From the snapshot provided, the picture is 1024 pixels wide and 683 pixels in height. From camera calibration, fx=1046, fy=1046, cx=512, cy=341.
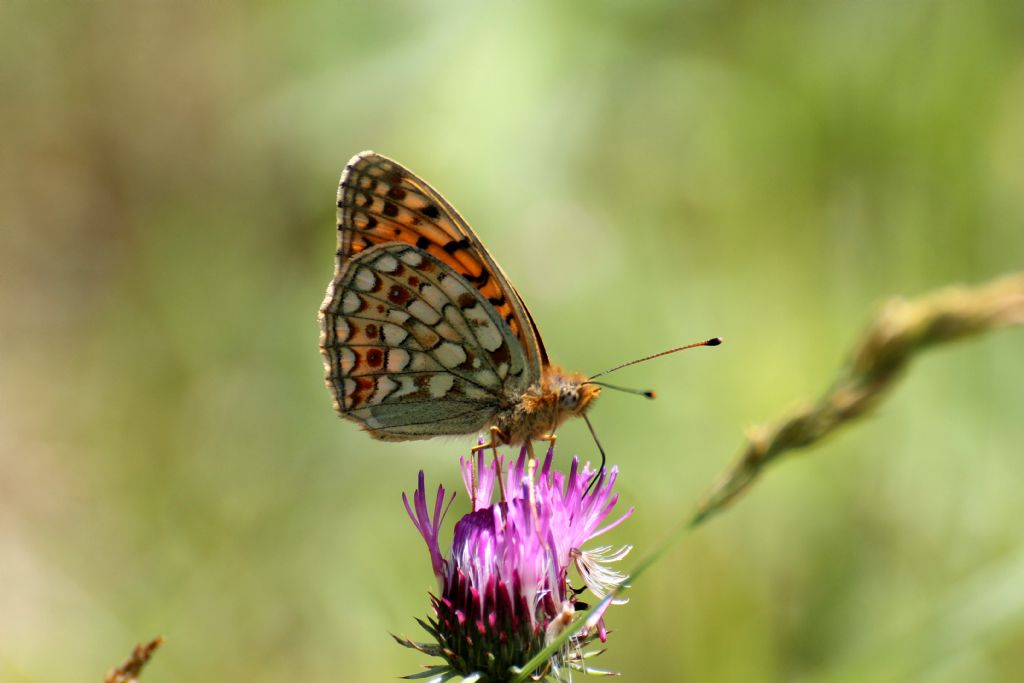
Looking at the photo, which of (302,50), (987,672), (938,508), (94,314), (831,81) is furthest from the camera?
(94,314)

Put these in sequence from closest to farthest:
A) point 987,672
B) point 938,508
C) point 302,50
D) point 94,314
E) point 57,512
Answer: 1. point 987,672
2. point 938,508
3. point 302,50
4. point 57,512
5. point 94,314

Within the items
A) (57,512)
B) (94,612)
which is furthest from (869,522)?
(57,512)

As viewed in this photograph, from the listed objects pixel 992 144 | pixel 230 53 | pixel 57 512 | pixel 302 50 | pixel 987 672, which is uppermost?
pixel 230 53

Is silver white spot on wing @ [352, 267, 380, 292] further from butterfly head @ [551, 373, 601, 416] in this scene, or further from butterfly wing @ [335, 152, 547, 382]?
butterfly head @ [551, 373, 601, 416]

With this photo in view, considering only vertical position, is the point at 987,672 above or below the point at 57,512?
below

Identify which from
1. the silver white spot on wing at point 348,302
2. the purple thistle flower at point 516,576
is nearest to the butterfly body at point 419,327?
the silver white spot on wing at point 348,302

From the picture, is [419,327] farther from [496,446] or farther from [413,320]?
[496,446]

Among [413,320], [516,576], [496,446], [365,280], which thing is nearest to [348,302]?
[365,280]

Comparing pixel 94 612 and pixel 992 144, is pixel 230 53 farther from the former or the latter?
pixel 992 144
